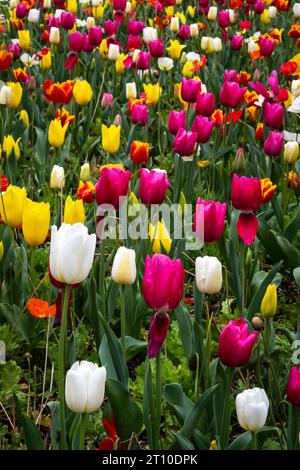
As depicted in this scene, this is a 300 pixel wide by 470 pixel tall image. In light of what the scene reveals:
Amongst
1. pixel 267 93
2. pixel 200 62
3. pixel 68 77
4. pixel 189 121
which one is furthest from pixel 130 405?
pixel 68 77

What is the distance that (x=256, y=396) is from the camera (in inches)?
55.1

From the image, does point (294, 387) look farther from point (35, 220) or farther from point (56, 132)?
point (56, 132)

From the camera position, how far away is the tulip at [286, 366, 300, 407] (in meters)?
1.46

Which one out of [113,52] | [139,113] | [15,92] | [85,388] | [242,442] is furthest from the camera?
[113,52]

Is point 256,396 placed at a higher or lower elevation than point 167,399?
higher

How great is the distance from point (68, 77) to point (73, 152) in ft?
3.17

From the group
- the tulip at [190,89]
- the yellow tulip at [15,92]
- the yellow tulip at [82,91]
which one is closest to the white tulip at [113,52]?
the yellow tulip at [82,91]

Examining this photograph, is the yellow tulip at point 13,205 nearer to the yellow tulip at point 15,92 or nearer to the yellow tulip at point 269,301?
the yellow tulip at point 269,301

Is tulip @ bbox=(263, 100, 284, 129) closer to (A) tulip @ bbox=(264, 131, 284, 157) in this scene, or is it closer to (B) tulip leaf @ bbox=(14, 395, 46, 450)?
(A) tulip @ bbox=(264, 131, 284, 157)

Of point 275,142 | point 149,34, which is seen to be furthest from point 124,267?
point 149,34

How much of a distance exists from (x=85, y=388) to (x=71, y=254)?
25 cm

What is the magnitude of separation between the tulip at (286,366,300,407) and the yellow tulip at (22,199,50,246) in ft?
2.47

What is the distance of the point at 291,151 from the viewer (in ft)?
9.69
